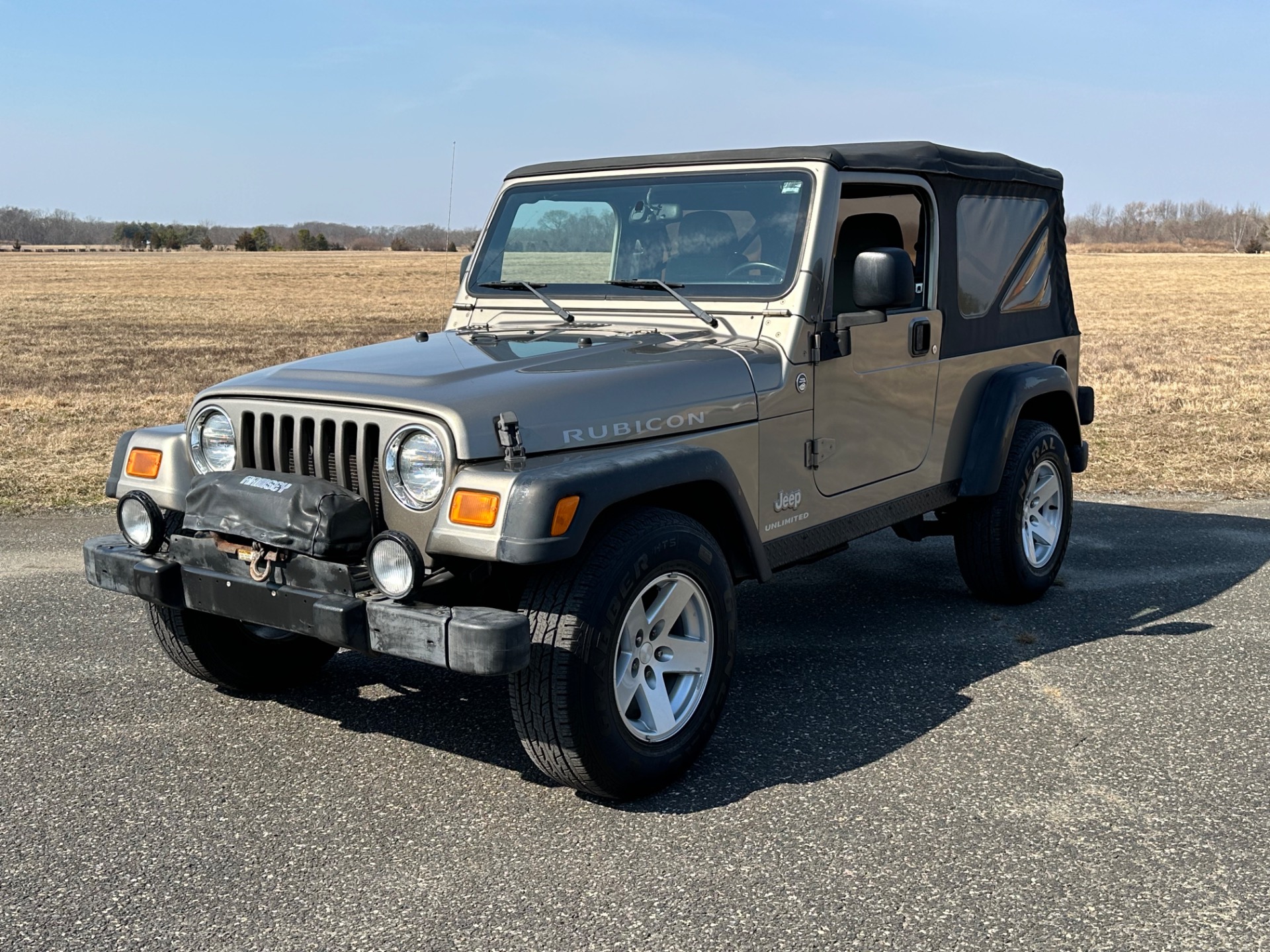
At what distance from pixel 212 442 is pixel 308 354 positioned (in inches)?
614

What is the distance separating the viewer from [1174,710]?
4.36 m

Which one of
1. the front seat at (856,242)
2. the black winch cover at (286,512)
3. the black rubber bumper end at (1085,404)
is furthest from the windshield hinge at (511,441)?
the black rubber bumper end at (1085,404)

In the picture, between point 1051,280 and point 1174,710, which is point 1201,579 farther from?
point 1174,710

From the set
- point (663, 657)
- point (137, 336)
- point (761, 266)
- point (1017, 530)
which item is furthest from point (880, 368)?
point (137, 336)

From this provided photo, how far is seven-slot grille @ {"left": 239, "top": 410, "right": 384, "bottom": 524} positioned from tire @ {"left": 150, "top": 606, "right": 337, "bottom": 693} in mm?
834

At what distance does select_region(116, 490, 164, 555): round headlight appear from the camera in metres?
3.79

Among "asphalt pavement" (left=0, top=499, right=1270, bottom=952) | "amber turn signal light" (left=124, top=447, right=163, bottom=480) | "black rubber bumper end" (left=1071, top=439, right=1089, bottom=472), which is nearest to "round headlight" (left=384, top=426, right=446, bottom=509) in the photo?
"asphalt pavement" (left=0, top=499, right=1270, bottom=952)

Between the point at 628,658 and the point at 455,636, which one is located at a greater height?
the point at 455,636

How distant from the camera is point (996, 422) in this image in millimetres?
5410

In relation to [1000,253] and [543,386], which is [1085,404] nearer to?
[1000,253]

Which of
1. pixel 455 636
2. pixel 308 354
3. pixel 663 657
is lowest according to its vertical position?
pixel 663 657

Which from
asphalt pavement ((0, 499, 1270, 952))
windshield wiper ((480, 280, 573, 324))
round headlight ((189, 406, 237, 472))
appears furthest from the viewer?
windshield wiper ((480, 280, 573, 324))

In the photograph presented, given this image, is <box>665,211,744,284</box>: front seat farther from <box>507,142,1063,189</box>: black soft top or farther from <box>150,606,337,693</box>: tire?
<box>150,606,337,693</box>: tire

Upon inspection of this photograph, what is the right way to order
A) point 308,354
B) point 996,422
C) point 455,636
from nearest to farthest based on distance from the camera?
Result: point 455,636 < point 996,422 < point 308,354
